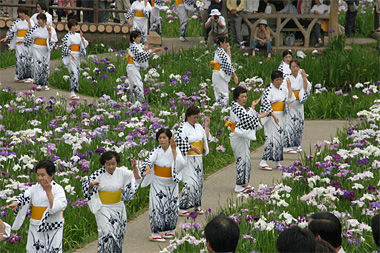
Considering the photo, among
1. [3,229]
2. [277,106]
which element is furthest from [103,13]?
[3,229]

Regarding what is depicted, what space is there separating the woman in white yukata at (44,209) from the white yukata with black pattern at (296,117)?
568 cm

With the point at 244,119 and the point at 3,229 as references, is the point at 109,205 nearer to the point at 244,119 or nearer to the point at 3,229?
the point at 3,229

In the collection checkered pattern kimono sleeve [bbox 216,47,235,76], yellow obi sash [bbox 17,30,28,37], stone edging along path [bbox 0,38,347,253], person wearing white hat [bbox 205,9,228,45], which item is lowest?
stone edging along path [bbox 0,38,347,253]

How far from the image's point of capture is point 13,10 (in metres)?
18.7

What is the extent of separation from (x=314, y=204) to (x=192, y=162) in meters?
1.86

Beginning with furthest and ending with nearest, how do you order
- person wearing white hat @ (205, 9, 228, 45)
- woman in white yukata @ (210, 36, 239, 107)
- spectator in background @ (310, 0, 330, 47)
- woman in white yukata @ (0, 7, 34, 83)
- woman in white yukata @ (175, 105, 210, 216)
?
spectator in background @ (310, 0, 330, 47) < person wearing white hat @ (205, 9, 228, 45) < woman in white yukata @ (0, 7, 34, 83) < woman in white yukata @ (210, 36, 239, 107) < woman in white yukata @ (175, 105, 210, 216)

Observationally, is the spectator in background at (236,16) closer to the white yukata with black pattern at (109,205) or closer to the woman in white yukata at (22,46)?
the woman in white yukata at (22,46)

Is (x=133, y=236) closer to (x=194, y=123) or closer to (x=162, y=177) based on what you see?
(x=162, y=177)

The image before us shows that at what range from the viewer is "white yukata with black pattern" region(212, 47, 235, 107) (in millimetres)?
12461

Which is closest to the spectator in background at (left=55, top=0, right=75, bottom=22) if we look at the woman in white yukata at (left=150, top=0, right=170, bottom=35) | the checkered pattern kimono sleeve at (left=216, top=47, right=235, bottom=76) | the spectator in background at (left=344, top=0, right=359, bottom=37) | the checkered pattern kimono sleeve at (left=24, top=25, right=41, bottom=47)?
the woman in white yukata at (left=150, top=0, right=170, bottom=35)

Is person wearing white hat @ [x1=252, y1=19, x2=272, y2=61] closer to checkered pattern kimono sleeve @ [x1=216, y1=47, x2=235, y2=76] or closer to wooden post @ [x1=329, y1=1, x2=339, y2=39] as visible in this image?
wooden post @ [x1=329, y1=1, x2=339, y2=39]

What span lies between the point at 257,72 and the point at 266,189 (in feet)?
25.4

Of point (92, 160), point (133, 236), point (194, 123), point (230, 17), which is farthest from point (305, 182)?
point (230, 17)

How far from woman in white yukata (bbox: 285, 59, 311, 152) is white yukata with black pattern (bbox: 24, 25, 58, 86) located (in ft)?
19.1
